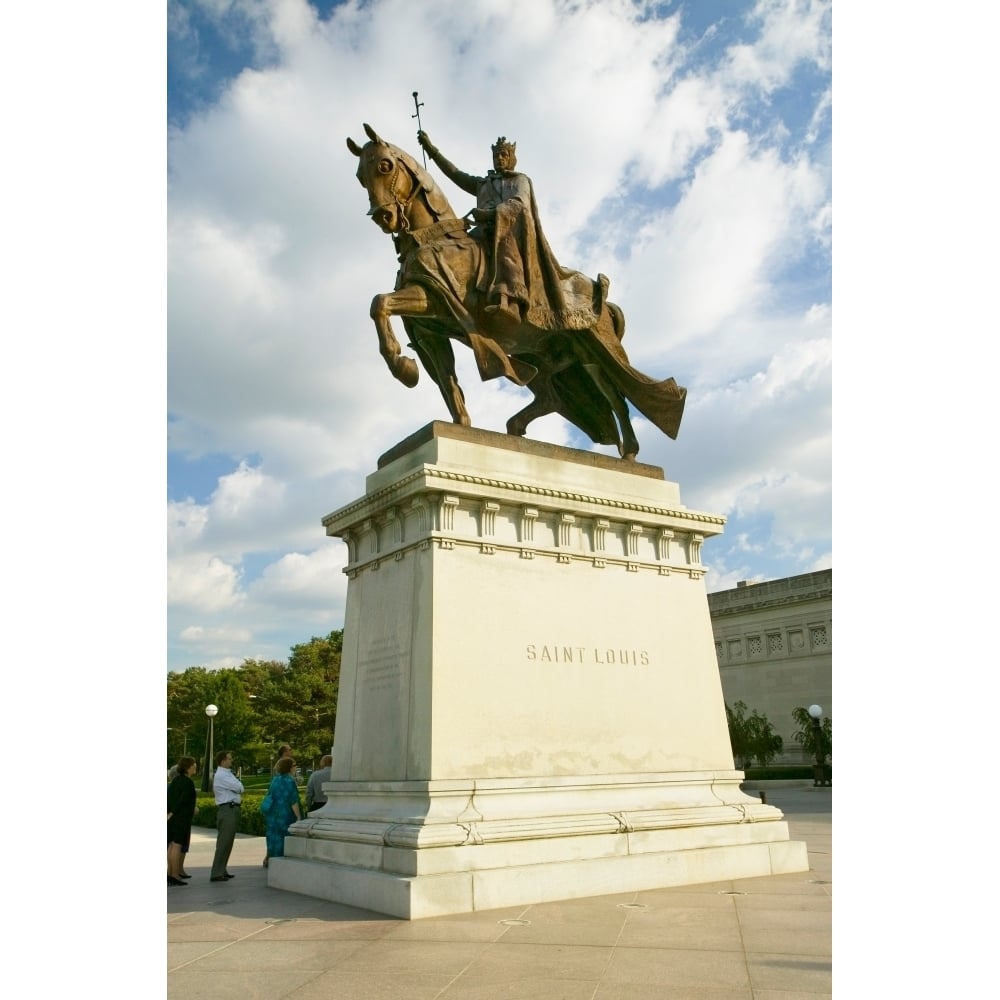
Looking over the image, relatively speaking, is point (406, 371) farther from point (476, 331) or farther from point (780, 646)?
point (780, 646)

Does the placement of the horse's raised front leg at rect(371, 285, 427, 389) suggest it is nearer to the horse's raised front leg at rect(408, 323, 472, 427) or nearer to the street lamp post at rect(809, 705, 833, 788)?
the horse's raised front leg at rect(408, 323, 472, 427)

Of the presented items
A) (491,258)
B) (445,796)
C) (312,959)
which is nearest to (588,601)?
(445,796)

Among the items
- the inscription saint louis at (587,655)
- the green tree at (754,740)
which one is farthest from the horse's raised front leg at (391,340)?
the green tree at (754,740)

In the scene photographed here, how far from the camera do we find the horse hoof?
35.9 feet

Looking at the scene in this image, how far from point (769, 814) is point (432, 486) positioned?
19.3ft

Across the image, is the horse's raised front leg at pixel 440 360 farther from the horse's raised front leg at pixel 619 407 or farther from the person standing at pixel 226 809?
the person standing at pixel 226 809

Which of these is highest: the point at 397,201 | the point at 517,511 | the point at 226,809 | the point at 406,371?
the point at 397,201

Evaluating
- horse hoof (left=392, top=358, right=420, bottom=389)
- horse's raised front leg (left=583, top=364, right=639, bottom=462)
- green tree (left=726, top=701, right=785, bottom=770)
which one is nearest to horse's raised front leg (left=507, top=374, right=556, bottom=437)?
horse's raised front leg (left=583, top=364, right=639, bottom=462)

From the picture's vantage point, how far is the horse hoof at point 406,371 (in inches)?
431

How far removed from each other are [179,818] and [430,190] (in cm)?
922

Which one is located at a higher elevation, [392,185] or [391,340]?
[392,185]

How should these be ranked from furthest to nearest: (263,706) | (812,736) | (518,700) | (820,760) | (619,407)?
1. (263,706)
2. (812,736)
3. (820,760)
4. (619,407)
5. (518,700)

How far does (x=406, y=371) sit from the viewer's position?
11.0 metres

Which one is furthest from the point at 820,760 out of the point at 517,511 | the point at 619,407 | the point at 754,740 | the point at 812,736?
the point at 517,511
